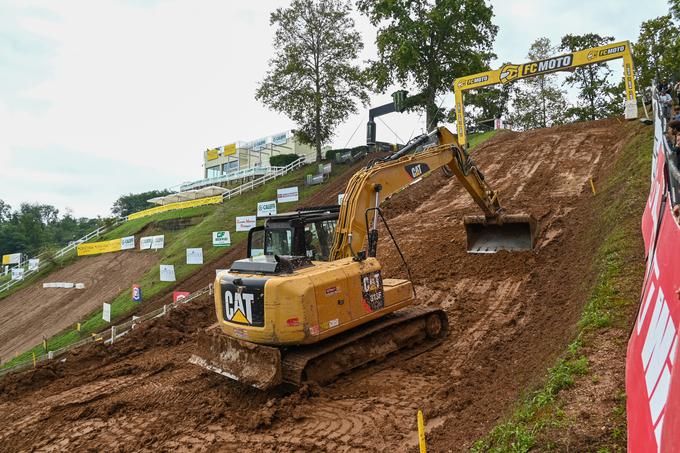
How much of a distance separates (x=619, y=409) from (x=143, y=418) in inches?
262

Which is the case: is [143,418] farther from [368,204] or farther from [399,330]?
[368,204]

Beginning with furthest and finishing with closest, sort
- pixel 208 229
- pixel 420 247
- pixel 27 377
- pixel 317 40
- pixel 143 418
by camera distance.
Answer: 1. pixel 317 40
2. pixel 208 229
3. pixel 420 247
4. pixel 27 377
5. pixel 143 418

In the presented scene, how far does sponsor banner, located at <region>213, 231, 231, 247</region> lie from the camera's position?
77.5 feet

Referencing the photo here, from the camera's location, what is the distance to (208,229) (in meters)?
29.6

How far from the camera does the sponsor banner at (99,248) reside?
33094mm

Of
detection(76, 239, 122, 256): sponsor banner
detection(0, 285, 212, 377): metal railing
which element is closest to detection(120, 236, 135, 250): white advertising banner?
detection(76, 239, 122, 256): sponsor banner

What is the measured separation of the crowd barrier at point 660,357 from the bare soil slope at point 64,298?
22.8 m

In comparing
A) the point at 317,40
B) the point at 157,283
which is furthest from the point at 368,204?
the point at 317,40

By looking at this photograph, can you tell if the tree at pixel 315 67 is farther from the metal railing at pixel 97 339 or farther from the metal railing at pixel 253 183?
the metal railing at pixel 97 339

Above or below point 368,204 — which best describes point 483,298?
below

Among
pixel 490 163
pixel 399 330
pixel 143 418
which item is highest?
pixel 490 163

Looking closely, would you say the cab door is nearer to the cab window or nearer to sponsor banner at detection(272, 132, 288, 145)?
the cab window

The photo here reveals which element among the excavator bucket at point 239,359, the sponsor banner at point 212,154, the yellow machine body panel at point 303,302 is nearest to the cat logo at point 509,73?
the yellow machine body panel at point 303,302

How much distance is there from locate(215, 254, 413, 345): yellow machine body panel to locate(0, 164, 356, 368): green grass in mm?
12997
